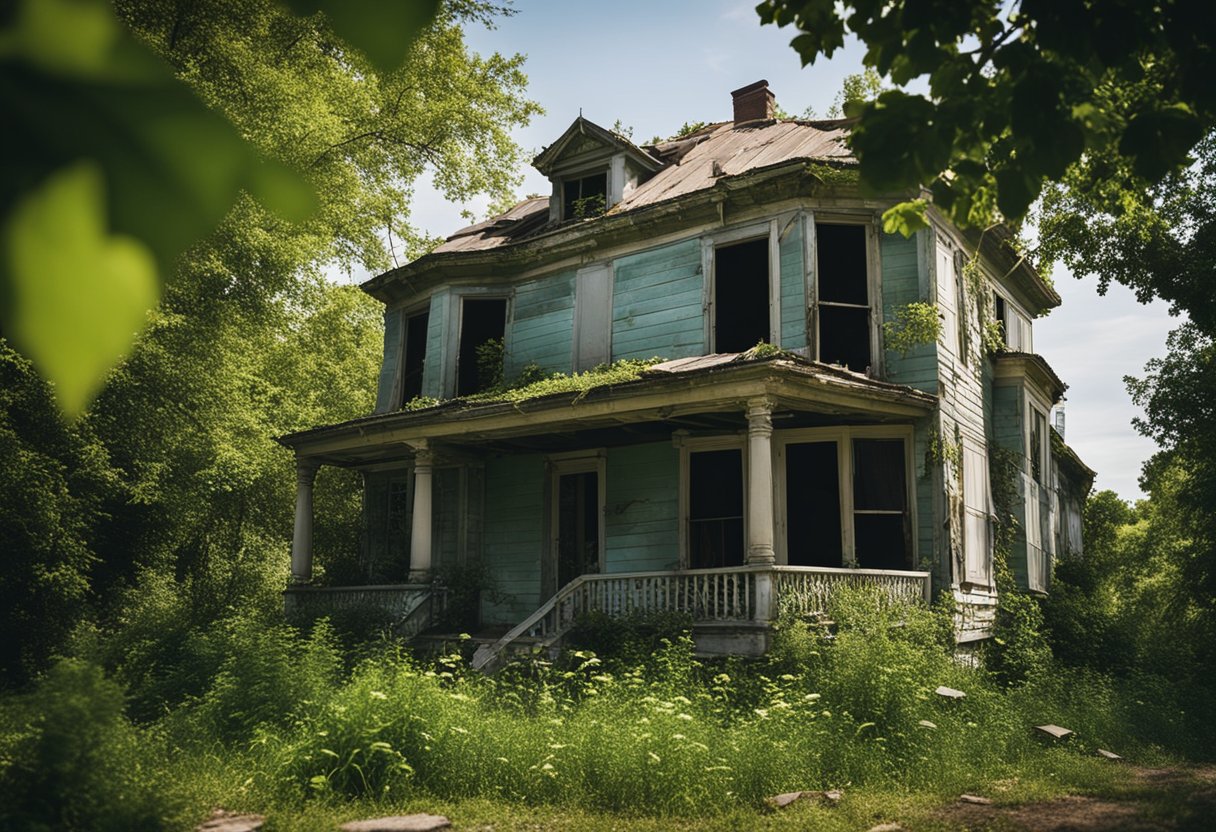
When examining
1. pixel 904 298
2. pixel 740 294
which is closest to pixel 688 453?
pixel 740 294

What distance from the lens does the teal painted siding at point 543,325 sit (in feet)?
57.3

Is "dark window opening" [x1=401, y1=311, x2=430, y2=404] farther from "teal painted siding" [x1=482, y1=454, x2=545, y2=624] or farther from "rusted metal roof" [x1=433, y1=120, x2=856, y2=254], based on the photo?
"teal painted siding" [x1=482, y1=454, x2=545, y2=624]

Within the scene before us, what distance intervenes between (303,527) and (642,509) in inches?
272

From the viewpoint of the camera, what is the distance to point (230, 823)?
21.3 feet

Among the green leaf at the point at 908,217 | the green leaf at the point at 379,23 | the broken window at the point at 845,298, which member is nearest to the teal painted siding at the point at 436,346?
the broken window at the point at 845,298

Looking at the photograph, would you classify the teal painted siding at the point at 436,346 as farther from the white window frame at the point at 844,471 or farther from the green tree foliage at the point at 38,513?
the white window frame at the point at 844,471

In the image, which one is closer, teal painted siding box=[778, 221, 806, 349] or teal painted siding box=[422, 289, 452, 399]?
teal painted siding box=[778, 221, 806, 349]

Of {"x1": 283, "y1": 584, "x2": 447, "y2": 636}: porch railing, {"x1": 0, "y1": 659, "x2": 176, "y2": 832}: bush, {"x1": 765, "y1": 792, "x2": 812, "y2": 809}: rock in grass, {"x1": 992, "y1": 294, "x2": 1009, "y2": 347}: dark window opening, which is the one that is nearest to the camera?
{"x1": 0, "y1": 659, "x2": 176, "y2": 832}: bush

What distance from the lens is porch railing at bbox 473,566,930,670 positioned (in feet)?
38.0

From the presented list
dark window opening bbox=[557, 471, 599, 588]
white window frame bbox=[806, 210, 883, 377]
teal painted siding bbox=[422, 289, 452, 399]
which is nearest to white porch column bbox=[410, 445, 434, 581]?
dark window opening bbox=[557, 471, 599, 588]

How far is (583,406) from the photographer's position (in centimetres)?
1362

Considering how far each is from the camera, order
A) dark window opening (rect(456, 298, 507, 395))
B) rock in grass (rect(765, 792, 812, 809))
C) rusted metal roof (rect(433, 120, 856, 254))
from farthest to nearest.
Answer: dark window opening (rect(456, 298, 507, 395))
rusted metal roof (rect(433, 120, 856, 254))
rock in grass (rect(765, 792, 812, 809))

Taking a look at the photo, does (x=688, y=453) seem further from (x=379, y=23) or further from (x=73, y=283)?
(x=73, y=283)

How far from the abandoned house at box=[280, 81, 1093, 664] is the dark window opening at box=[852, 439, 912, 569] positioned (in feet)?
0.11
